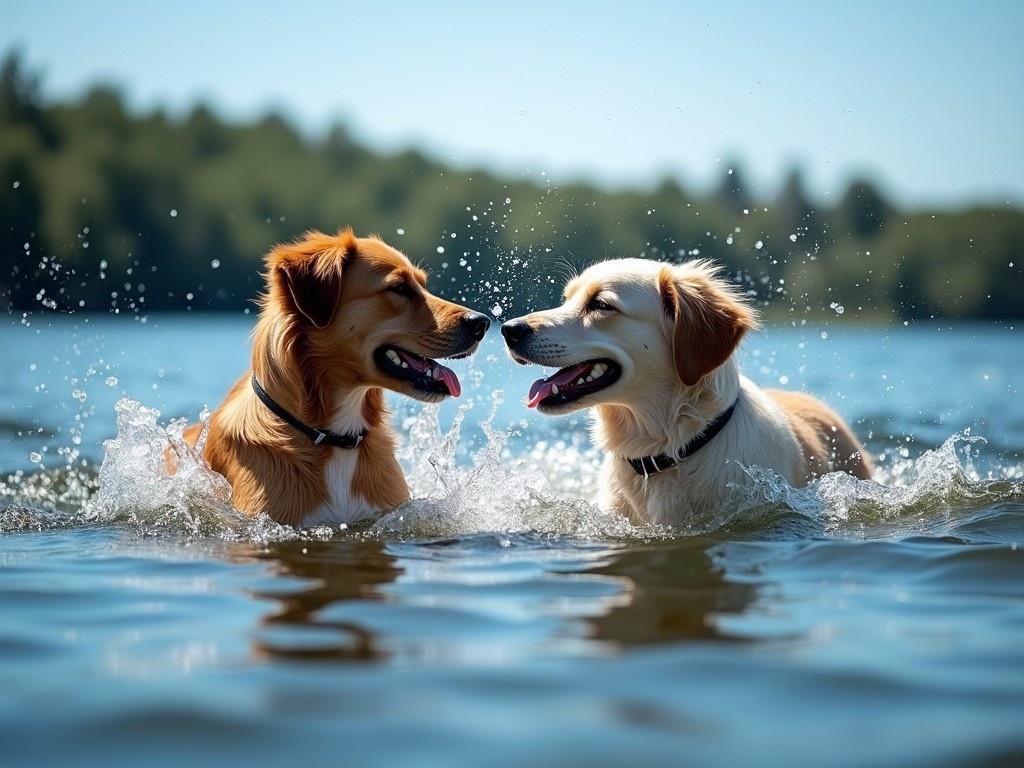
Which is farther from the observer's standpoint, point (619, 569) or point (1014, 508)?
point (1014, 508)

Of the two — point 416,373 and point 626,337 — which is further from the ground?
point 626,337

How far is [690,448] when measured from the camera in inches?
261

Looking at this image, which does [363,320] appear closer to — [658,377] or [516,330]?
[516,330]

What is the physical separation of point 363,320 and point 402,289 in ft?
1.09

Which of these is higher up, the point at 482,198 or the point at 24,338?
the point at 482,198

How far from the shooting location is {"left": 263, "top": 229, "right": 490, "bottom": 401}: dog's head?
670 cm

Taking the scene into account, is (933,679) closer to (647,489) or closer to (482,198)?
(647,489)

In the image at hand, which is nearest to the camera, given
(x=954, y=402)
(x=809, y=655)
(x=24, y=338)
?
(x=809, y=655)

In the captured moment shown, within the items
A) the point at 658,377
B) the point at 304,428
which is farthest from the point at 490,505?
the point at 658,377

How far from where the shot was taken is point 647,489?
6.71 m

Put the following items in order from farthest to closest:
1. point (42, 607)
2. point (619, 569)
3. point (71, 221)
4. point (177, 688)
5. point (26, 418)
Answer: point (71, 221), point (26, 418), point (619, 569), point (42, 607), point (177, 688)

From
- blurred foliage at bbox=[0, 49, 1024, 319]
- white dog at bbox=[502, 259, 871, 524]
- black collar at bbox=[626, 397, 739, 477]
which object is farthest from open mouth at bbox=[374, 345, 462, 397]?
blurred foliage at bbox=[0, 49, 1024, 319]

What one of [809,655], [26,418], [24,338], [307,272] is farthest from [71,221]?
[809,655]

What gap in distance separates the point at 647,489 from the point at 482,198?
71.5m
